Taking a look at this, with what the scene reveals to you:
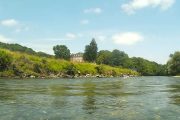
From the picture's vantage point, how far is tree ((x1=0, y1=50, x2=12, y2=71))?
83438 mm

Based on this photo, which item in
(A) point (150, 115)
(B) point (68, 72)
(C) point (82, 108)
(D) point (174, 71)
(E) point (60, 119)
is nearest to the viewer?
(E) point (60, 119)

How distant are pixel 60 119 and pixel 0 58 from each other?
7056 centimetres

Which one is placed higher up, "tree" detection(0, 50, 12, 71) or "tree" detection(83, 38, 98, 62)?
"tree" detection(83, 38, 98, 62)

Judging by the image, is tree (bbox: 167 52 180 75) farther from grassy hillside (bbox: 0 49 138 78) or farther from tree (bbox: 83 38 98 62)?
grassy hillside (bbox: 0 49 138 78)

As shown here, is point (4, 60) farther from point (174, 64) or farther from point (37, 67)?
point (174, 64)

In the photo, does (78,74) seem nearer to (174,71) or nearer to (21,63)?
(21,63)

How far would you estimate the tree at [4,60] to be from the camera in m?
83.4

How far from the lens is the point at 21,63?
293 feet

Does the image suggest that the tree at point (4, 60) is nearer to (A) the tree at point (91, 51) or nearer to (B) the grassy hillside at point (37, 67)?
(B) the grassy hillside at point (37, 67)

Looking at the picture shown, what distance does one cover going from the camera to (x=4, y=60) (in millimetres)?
83688

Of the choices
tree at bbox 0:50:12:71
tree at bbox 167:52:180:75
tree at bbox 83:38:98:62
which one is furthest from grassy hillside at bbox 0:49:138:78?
tree at bbox 167:52:180:75

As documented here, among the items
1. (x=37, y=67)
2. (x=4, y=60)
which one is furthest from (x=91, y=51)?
(x=4, y=60)

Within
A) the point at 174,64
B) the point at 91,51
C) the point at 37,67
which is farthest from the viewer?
the point at 174,64

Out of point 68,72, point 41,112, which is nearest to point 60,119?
point 41,112
